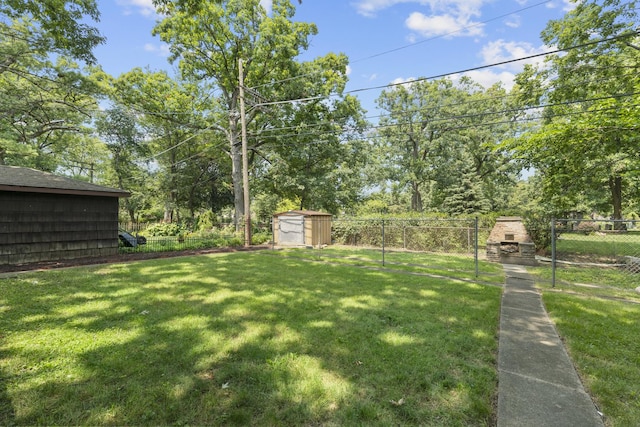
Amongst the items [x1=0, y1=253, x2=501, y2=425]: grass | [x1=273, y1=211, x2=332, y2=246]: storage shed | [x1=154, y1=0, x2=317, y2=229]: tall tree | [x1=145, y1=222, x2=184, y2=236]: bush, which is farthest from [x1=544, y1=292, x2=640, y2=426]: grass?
[x1=145, y1=222, x2=184, y2=236]: bush

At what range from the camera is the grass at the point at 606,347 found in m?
2.53

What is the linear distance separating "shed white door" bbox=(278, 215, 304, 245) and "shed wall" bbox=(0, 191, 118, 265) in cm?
783

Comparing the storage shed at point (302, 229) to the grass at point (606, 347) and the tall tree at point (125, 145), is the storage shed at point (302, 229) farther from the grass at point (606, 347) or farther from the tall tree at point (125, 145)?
the tall tree at point (125, 145)

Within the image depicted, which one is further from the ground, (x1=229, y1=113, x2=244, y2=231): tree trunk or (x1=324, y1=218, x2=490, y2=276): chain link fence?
(x1=229, y1=113, x2=244, y2=231): tree trunk

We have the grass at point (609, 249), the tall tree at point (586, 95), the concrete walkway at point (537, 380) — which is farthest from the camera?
the grass at point (609, 249)

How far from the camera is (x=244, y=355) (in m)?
3.24

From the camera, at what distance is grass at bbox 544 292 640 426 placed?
2.53 m

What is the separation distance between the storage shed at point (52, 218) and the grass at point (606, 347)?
525 inches

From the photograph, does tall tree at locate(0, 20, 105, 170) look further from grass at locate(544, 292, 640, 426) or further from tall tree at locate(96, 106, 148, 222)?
grass at locate(544, 292, 640, 426)

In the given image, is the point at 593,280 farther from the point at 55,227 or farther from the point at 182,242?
the point at 55,227

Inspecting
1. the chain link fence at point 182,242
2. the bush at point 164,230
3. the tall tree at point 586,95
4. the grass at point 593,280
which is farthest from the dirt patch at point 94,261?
the tall tree at point 586,95

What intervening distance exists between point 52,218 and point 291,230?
995 cm

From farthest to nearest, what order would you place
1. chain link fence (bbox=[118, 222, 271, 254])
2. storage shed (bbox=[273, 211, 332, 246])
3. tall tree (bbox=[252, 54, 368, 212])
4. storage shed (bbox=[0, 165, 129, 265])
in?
tall tree (bbox=[252, 54, 368, 212]) < storage shed (bbox=[273, 211, 332, 246]) < chain link fence (bbox=[118, 222, 271, 254]) < storage shed (bbox=[0, 165, 129, 265])

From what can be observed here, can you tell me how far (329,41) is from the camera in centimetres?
1172
